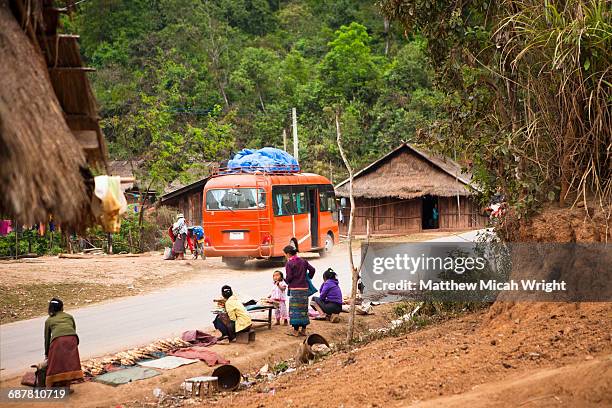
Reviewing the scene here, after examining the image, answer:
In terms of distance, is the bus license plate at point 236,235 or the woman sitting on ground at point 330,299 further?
the bus license plate at point 236,235

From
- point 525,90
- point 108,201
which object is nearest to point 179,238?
point 525,90

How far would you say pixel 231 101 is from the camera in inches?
2032

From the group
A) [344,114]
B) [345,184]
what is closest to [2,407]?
[345,184]

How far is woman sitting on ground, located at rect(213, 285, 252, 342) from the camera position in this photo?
13250 millimetres

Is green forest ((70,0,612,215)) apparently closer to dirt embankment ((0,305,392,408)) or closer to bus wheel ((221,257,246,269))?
dirt embankment ((0,305,392,408))

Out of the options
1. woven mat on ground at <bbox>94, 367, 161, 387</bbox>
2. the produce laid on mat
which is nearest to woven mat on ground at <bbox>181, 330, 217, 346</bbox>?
the produce laid on mat

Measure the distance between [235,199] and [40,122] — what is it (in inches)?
638

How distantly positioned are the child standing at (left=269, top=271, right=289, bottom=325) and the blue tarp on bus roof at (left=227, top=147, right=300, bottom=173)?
918 cm

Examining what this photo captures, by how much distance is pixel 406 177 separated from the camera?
38781 mm

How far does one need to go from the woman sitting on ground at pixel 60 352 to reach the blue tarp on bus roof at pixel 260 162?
13.4m

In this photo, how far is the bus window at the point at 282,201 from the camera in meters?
22.8

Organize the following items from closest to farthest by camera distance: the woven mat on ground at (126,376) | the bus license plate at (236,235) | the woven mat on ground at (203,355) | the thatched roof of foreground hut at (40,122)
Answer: the thatched roof of foreground hut at (40,122), the woven mat on ground at (126,376), the woven mat on ground at (203,355), the bus license plate at (236,235)

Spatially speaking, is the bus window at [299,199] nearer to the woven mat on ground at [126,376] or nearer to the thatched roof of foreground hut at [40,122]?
the woven mat on ground at [126,376]

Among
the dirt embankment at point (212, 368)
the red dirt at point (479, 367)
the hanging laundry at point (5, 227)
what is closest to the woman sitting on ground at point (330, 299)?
the dirt embankment at point (212, 368)
